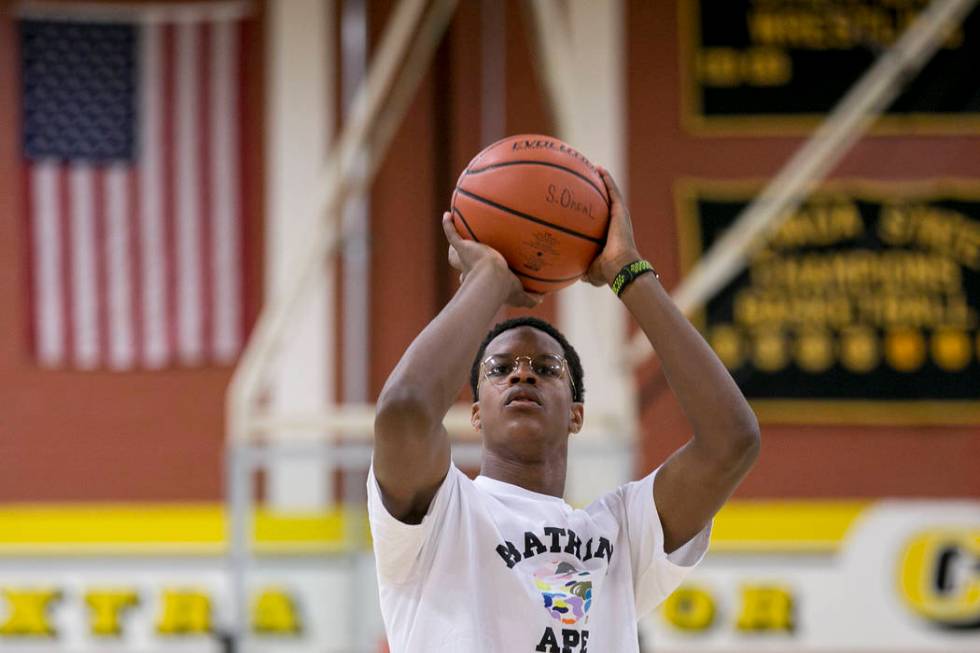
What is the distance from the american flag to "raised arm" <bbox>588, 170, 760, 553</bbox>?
5188 mm

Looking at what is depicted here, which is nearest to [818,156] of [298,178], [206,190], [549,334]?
[298,178]

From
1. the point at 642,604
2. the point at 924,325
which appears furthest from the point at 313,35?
the point at 642,604

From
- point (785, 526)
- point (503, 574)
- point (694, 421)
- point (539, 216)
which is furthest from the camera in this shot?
point (785, 526)

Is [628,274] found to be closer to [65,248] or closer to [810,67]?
[810,67]

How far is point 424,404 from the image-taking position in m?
2.04

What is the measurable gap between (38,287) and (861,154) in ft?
14.9

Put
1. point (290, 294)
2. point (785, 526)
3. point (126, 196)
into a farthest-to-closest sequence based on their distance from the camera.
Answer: point (126, 196) → point (785, 526) → point (290, 294)

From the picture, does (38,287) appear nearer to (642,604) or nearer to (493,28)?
(493,28)

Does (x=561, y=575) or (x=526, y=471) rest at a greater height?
(x=526, y=471)

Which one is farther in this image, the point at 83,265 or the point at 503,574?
the point at 83,265

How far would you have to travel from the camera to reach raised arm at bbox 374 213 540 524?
204cm

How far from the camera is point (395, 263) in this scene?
23.7 feet

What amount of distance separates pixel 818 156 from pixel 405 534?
476 cm

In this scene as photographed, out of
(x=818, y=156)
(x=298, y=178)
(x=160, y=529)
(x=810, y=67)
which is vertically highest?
(x=810, y=67)
